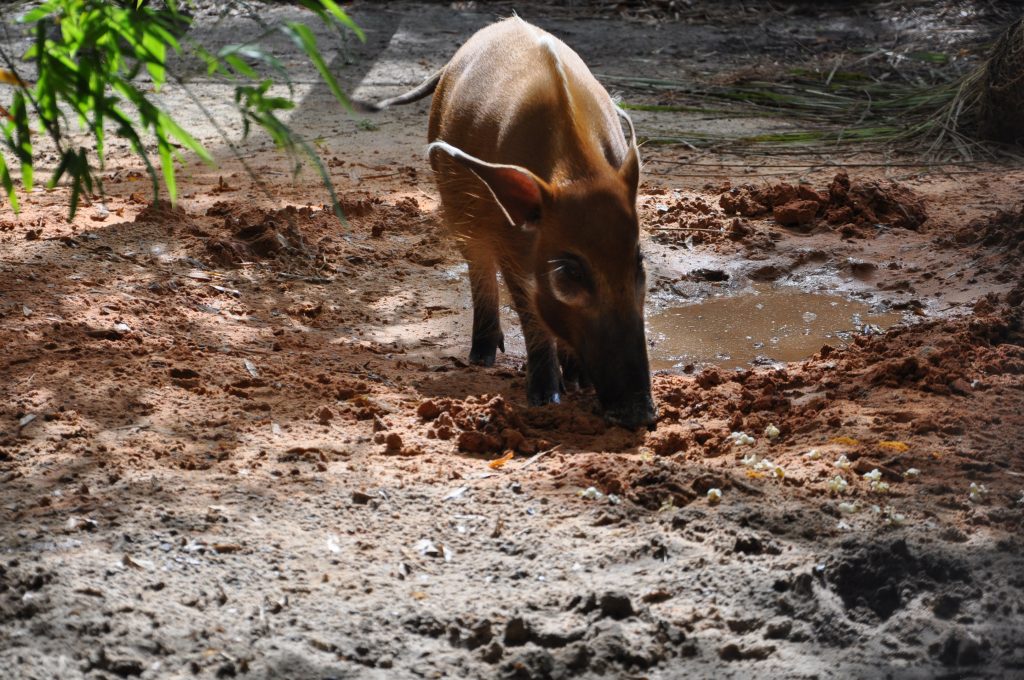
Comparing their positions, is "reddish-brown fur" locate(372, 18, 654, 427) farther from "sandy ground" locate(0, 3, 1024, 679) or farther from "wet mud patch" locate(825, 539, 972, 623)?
"wet mud patch" locate(825, 539, 972, 623)

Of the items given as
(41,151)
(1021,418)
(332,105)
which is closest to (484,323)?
(1021,418)

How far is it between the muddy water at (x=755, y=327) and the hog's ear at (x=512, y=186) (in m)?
1.31

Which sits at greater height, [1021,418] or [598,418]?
[1021,418]

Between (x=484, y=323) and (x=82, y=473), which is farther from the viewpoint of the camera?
(x=484, y=323)

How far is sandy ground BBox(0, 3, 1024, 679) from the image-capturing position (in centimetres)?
295

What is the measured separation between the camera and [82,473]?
12.2 feet

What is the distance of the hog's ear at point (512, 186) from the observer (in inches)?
180

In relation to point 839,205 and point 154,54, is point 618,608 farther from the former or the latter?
point 839,205

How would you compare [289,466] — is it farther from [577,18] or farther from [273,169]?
[577,18]

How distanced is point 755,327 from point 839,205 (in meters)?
1.71

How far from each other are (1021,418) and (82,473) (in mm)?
3232

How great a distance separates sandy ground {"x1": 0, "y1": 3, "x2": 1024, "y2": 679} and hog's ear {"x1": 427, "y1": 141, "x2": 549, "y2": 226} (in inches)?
32.5

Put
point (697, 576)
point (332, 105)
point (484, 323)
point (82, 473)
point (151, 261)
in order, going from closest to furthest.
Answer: point (697, 576) → point (82, 473) → point (484, 323) → point (151, 261) → point (332, 105)

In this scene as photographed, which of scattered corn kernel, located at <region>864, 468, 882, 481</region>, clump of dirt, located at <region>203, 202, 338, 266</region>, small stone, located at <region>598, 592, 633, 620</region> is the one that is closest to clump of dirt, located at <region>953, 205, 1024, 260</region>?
scattered corn kernel, located at <region>864, 468, 882, 481</region>
